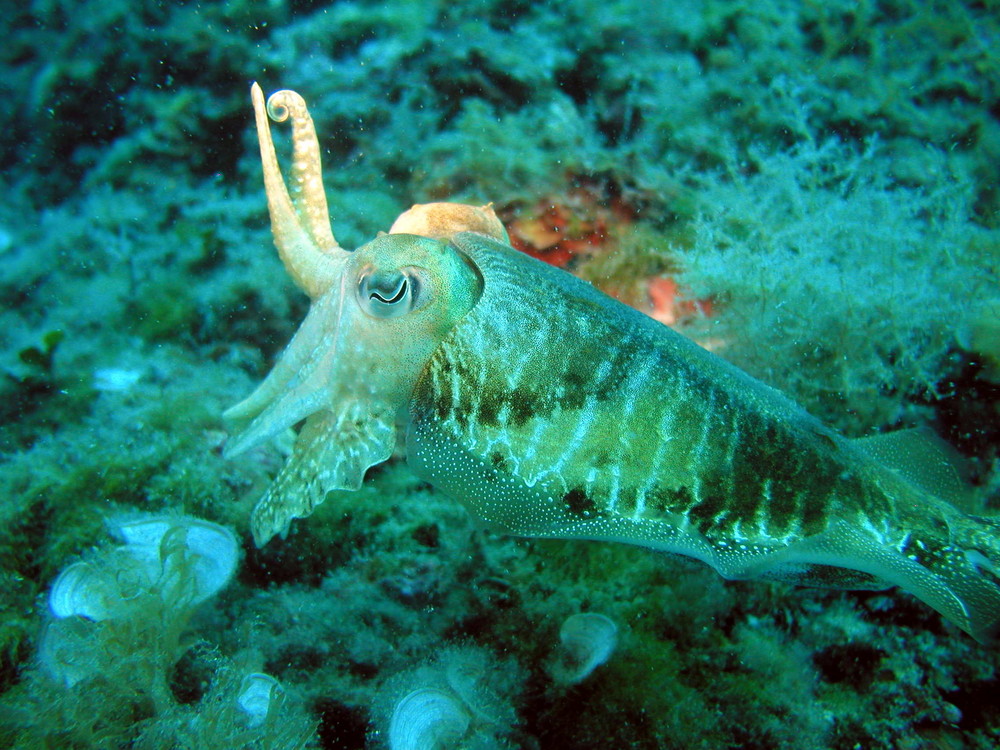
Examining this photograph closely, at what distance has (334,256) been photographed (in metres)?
2.58

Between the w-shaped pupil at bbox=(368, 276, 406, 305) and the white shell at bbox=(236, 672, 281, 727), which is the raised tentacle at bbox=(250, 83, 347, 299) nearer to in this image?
the w-shaped pupil at bbox=(368, 276, 406, 305)

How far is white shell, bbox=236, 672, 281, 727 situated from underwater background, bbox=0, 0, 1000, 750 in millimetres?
14

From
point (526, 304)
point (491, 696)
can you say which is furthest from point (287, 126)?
point (491, 696)

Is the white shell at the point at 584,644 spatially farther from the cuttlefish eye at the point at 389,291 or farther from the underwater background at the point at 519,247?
the cuttlefish eye at the point at 389,291

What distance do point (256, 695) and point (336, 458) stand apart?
60.0 inches

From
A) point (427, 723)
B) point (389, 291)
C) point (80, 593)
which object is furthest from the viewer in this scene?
point (80, 593)

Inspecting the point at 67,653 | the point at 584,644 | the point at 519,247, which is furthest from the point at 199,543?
the point at 519,247

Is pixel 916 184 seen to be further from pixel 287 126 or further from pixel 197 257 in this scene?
pixel 197 257

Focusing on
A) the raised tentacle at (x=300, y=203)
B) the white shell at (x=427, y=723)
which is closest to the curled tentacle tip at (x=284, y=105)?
the raised tentacle at (x=300, y=203)

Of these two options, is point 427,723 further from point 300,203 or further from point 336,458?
point 300,203

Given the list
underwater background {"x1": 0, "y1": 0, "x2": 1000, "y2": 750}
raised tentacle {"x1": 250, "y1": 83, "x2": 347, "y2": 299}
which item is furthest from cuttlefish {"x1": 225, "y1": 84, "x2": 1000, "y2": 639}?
underwater background {"x1": 0, "y1": 0, "x2": 1000, "y2": 750}

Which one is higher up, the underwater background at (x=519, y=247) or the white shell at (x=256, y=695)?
the underwater background at (x=519, y=247)

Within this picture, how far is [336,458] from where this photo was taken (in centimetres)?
238

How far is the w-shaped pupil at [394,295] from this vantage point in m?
2.13
